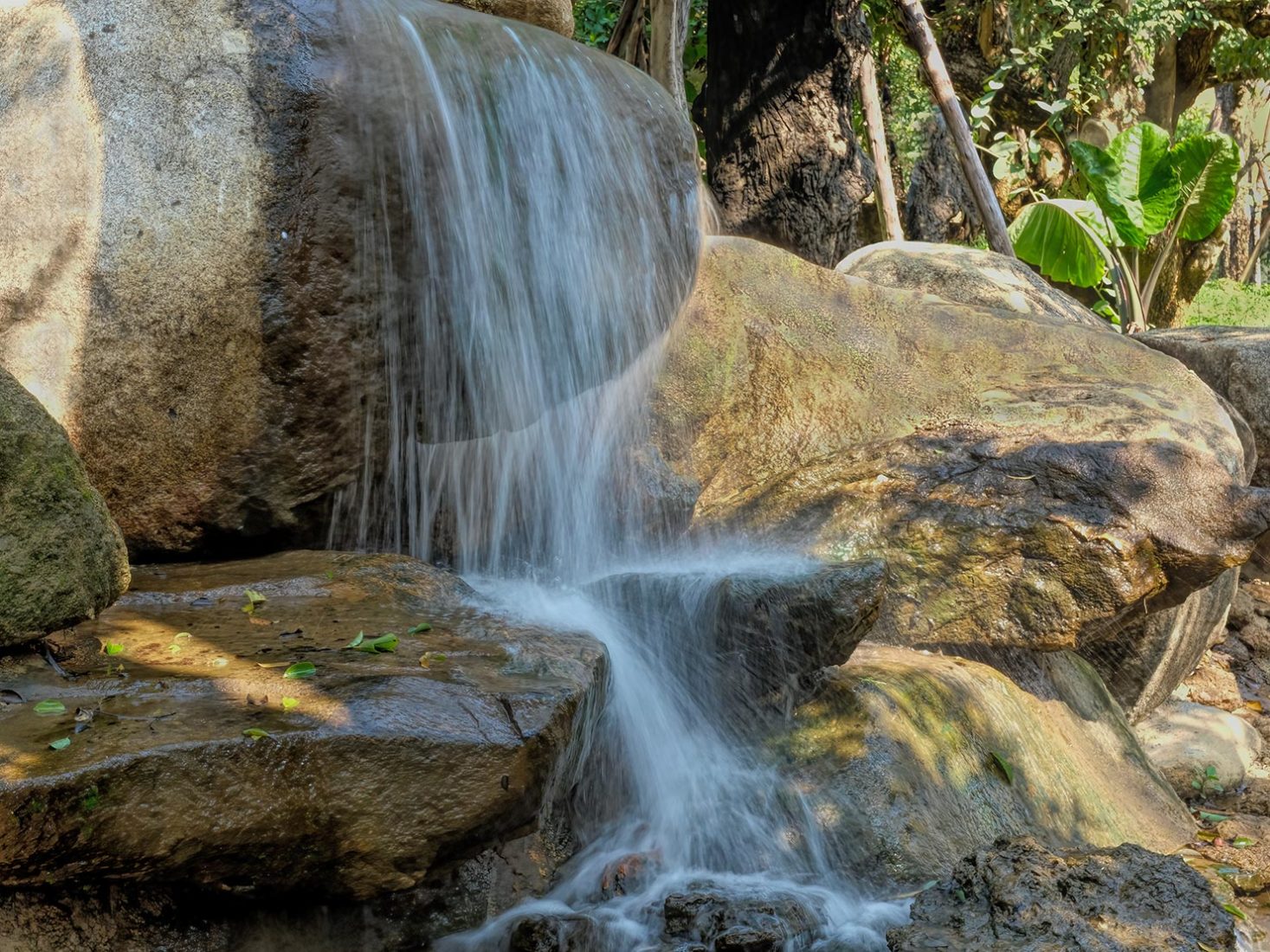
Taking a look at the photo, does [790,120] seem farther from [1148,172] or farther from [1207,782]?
[1148,172]

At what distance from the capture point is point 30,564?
2854mm

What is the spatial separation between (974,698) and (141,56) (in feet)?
11.9

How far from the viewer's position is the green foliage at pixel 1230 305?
16.5m

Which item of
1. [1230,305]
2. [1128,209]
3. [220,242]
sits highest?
[220,242]

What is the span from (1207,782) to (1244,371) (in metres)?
3.45

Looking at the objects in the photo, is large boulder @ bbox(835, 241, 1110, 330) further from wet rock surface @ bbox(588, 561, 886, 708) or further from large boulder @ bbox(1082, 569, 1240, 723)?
wet rock surface @ bbox(588, 561, 886, 708)

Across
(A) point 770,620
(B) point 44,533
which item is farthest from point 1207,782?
(B) point 44,533

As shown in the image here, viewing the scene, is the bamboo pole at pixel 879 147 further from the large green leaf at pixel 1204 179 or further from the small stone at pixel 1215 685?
the large green leaf at pixel 1204 179

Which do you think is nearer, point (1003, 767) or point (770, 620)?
point (770, 620)

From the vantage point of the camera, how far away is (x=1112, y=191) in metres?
13.3

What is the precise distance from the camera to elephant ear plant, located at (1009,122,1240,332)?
12844mm

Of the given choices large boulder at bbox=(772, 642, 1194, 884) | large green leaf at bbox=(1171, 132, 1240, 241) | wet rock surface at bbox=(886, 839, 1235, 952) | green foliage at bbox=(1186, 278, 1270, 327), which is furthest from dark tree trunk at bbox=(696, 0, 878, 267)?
green foliage at bbox=(1186, 278, 1270, 327)

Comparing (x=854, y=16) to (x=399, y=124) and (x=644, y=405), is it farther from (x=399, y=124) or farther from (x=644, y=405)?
(x=399, y=124)

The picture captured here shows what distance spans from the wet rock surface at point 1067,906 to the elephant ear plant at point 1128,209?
1067 centimetres
